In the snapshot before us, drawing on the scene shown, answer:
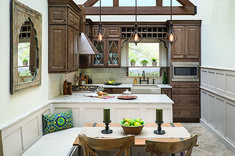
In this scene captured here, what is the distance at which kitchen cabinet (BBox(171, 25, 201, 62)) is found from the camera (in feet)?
20.2

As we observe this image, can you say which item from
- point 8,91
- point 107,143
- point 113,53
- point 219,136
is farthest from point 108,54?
point 107,143

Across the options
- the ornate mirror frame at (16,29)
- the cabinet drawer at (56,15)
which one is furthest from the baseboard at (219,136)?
the cabinet drawer at (56,15)

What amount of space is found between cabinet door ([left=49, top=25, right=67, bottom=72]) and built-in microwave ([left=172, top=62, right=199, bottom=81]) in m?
3.36

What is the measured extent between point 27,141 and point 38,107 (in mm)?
574

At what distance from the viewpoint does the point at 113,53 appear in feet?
21.4

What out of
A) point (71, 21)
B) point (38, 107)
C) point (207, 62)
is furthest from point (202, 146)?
point (71, 21)

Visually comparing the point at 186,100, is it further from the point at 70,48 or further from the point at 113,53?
the point at 70,48

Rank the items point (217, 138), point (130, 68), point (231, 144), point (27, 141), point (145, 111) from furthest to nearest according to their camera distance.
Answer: point (130, 68) < point (217, 138) < point (231, 144) < point (145, 111) < point (27, 141)

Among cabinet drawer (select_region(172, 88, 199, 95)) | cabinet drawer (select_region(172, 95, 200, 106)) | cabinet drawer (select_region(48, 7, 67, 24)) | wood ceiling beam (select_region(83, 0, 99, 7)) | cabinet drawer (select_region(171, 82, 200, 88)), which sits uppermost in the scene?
wood ceiling beam (select_region(83, 0, 99, 7))

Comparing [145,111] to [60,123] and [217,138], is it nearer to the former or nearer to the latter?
[60,123]

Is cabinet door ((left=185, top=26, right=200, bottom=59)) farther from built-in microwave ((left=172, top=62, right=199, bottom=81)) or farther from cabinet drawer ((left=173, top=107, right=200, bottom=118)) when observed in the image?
cabinet drawer ((left=173, top=107, right=200, bottom=118))

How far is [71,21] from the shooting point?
410cm

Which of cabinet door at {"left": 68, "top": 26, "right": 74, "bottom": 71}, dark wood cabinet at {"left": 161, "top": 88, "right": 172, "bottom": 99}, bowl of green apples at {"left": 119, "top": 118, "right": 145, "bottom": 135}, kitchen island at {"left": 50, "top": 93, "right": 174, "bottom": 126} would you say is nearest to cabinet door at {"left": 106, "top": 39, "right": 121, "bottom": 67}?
dark wood cabinet at {"left": 161, "top": 88, "right": 172, "bottom": 99}

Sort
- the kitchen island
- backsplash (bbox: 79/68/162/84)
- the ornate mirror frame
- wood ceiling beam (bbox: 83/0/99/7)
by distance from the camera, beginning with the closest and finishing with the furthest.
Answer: the ornate mirror frame → the kitchen island → wood ceiling beam (bbox: 83/0/99/7) → backsplash (bbox: 79/68/162/84)
